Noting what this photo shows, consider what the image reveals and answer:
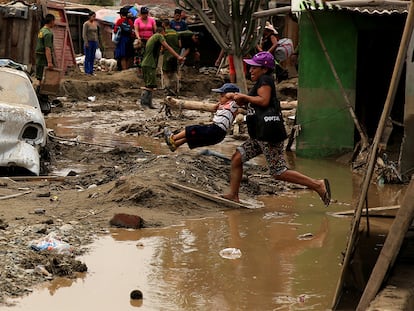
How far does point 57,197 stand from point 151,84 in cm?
1053

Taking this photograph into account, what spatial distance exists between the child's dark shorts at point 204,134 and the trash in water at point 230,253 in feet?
7.48

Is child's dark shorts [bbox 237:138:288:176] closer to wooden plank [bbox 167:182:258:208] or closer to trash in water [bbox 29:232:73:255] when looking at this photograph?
wooden plank [bbox 167:182:258:208]

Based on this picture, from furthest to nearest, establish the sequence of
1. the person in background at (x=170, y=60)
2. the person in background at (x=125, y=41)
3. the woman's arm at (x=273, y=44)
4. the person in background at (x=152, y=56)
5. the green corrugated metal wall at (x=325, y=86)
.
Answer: the person in background at (x=125, y=41) < the person in background at (x=170, y=60) < the person in background at (x=152, y=56) < the woman's arm at (x=273, y=44) < the green corrugated metal wall at (x=325, y=86)

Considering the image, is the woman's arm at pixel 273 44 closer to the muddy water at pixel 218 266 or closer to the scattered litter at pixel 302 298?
the muddy water at pixel 218 266

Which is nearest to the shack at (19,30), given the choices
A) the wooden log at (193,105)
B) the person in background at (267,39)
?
the person in background at (267,39)

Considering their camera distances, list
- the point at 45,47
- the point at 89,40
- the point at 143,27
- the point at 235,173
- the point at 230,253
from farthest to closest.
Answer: the point at 89,40, the point at 143,27, the point at 45,47, the point at 235,173, the point at 230,253

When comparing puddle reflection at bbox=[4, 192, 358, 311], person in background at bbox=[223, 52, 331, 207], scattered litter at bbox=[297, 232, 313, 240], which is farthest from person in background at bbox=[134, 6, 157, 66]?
scattered litter at bbox=[297, 232, 313, 240]

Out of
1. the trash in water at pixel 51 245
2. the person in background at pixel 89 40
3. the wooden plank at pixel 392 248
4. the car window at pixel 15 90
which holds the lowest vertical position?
the person in background at pixel 89 40

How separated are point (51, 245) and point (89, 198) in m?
2.33

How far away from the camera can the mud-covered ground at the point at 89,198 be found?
7219 mm

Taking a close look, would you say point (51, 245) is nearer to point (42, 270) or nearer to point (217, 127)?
point (42, 270)

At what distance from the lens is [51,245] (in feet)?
24.9

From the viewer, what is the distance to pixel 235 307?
6.47 metres

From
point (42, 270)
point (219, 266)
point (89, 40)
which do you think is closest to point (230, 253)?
point (219, 266)
